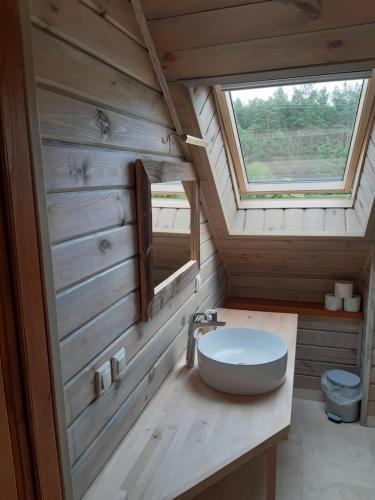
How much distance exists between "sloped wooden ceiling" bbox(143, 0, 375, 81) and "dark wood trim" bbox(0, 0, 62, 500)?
703 millimetres

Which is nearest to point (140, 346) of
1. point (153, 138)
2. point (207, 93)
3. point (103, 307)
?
point (103, 307)

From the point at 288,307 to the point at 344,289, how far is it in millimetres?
395

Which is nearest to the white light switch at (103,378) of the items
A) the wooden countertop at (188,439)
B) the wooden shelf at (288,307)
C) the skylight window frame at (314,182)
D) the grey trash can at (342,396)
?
the wooden countertop at (188,439)

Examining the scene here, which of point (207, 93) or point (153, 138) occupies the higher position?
point (207, 93)

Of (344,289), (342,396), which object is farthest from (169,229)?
(342,396)

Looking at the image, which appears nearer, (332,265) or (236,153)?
(236,153)

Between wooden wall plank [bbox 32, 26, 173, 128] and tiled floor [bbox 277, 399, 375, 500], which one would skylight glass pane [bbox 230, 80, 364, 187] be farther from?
tiled floor [bbox 277, 399, 375, 500]

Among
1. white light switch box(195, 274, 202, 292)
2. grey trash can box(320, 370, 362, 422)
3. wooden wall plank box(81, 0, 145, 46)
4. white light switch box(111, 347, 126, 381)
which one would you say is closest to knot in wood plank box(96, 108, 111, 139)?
wooden wall plank box(81, 0, 145, 46)

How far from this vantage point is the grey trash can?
2443mm

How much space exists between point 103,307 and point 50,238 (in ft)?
1.06

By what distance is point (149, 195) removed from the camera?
4.26ft

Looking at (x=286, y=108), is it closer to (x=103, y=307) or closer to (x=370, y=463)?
(x=103, y=307)

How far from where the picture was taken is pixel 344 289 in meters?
2.55

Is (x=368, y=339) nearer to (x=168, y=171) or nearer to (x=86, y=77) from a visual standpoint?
(x=168, y=171)
